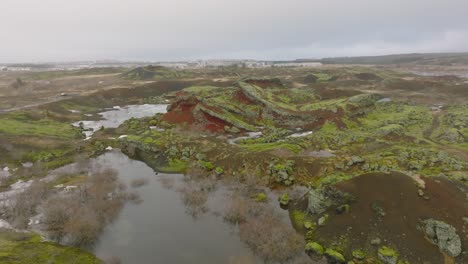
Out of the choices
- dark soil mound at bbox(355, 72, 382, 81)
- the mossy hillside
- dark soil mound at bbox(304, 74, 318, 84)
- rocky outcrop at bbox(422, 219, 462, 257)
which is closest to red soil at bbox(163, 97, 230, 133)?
the mossy hillside

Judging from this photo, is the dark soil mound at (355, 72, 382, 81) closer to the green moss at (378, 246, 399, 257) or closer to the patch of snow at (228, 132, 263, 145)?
the patch of snow at (228, 132, 263, 145)

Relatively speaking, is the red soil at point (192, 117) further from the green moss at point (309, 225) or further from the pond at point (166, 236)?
the green moss at point (309, 225)

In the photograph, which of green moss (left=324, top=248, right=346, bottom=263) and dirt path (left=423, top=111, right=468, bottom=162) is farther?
dirt path (left=423, top=111, right=468, bottom=162)

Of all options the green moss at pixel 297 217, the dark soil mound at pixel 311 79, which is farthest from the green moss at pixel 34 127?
the dark soil mound at pixel 311 79

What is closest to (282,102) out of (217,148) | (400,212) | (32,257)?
(217,148)

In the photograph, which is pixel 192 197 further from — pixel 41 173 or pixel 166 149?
pixel 41 173
